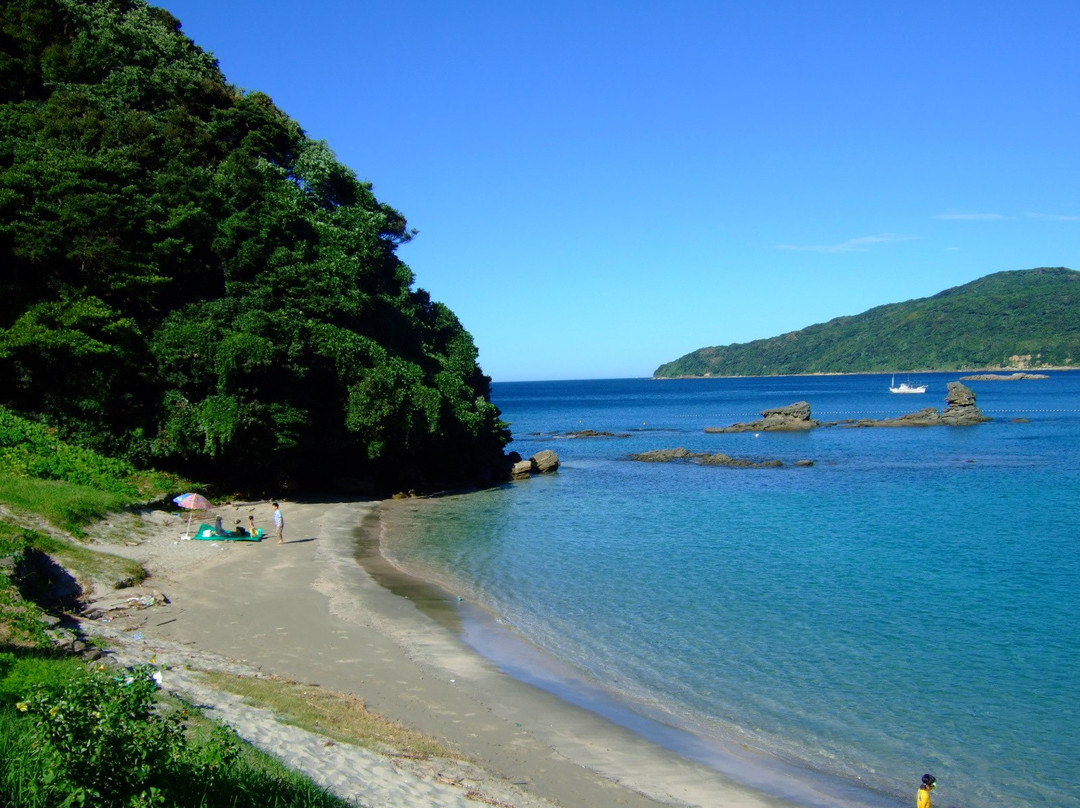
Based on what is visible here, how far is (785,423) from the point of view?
258 ft

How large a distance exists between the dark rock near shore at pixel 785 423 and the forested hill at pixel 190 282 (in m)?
43.8

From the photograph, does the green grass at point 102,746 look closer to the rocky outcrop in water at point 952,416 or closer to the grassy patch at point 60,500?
the grassy patch at point 60,500

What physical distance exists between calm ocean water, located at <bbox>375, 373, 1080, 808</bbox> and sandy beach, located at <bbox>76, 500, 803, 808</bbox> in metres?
1.36

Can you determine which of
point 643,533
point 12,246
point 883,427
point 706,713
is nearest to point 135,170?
point 12,246

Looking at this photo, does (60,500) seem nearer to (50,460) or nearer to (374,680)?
(50,460)

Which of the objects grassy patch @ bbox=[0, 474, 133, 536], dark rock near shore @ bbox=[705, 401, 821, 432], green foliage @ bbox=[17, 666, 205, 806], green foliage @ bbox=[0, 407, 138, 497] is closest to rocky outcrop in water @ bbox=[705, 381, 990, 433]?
dark rock near shore @ bbox=[705, 401, 821, 432]

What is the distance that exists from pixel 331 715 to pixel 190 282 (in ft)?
81.7

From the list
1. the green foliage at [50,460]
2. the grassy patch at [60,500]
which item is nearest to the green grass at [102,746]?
the grassy patch at [60,500]

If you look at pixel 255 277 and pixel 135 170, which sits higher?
pixel 135 170

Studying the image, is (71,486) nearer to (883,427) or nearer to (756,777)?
(756,777)

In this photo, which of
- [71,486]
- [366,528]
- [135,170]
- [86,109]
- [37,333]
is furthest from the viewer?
[86,109]

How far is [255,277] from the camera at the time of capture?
104ft

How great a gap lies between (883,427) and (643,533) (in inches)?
2222

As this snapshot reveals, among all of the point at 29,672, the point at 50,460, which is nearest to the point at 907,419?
the point at 50,460
